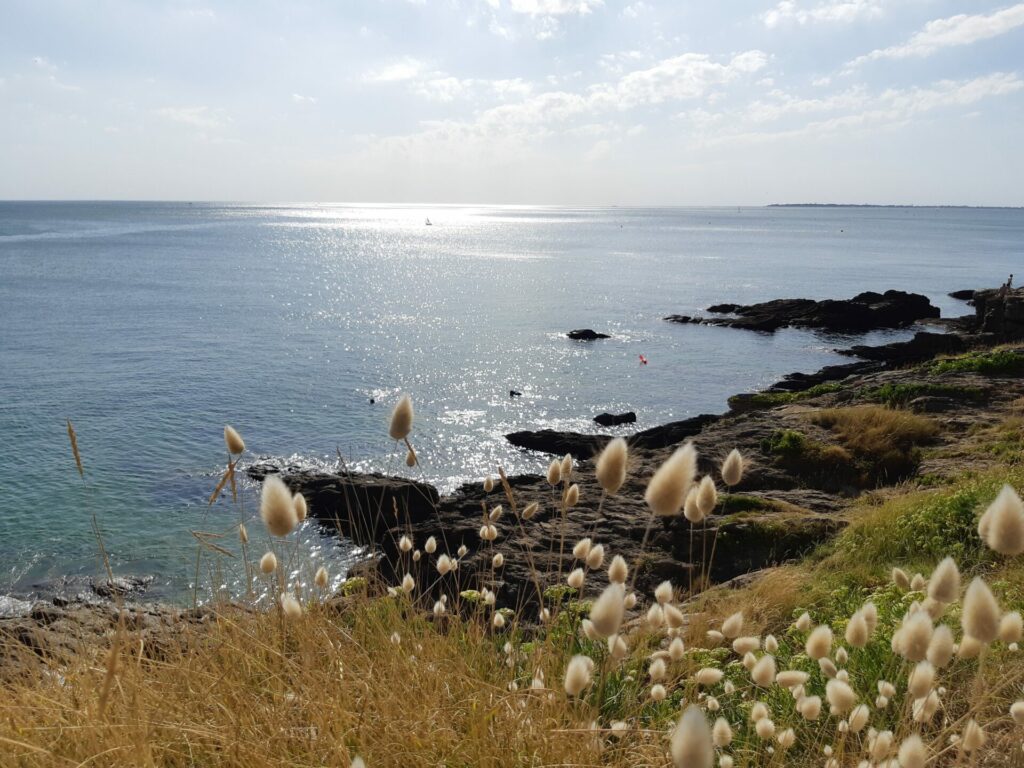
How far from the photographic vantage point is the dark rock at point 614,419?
87.7ft

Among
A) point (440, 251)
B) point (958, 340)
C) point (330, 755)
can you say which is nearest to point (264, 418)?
point (330, 755)

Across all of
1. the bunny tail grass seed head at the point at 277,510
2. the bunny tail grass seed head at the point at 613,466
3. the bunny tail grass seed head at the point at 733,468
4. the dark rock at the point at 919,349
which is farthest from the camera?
the dark rock at the point at 919,349

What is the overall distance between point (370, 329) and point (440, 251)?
80.0 m

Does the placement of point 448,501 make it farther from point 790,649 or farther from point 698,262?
point 698,262

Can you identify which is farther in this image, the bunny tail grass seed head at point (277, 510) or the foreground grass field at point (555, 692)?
the bunny tail grass seed head at point (277, 510)

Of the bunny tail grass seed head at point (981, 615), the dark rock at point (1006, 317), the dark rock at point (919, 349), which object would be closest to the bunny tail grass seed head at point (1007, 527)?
the bunny tail grass seed head at point (981, 615)

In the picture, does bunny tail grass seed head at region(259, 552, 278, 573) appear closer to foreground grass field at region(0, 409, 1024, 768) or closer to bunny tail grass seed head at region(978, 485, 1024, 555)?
foreground grass field at region(0, 409, 1024, 768)

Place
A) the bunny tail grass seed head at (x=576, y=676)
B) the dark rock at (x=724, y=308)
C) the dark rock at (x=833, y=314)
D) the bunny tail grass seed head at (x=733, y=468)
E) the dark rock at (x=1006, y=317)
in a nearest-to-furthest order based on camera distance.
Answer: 1. the bunny tail grass seed head at (x=576, y=676)
2. the bunny tail grass seed head at (x=733, y=468)
3. the dark rock at (x=1006, y=317)
4. the dark rock at (x=833, y=314)
5. the dark rock at (x=724, y=308)

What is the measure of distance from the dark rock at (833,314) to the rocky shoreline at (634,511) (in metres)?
27.1

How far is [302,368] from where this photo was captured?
112 ft

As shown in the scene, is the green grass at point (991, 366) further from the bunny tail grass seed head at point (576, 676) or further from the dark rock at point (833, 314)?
the dark rock at point (833, 314)

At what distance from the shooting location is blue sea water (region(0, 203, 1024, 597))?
695 inches

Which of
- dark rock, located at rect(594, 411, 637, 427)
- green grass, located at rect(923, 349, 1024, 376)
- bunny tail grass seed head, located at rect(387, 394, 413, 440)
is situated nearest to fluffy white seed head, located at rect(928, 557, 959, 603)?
bunny tail grass seed head, located at rect(387, 394, 413, 440)

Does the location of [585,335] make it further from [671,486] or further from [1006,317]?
[671,486]
